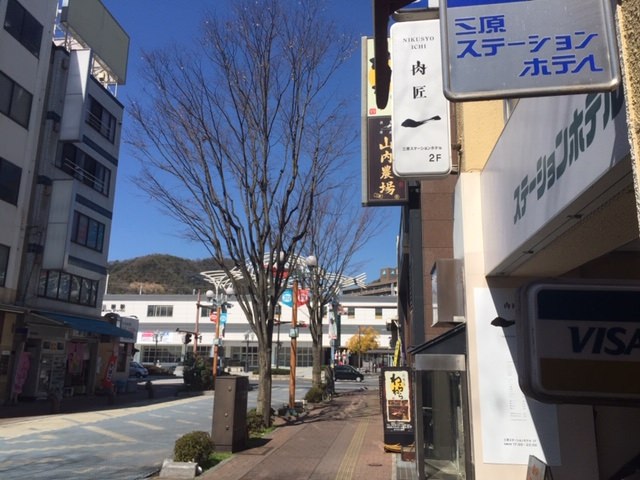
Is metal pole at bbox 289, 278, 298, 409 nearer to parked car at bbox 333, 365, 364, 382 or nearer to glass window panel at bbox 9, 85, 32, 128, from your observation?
glass window panel at bbox 9, 85, 32, 128

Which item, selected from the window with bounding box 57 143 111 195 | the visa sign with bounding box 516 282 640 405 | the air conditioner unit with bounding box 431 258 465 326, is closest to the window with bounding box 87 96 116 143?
the window with bounding box 57 143 111 195

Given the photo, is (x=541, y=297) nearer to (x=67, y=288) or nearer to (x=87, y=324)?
(x=87, y=324)

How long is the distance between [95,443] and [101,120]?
2117cm

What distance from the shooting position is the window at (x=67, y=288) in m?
24.3

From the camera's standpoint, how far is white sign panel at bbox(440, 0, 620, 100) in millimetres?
2330

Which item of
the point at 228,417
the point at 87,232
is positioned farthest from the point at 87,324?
the point at 228,417

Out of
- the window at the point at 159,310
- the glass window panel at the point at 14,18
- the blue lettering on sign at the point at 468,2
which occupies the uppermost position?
the glass window panel at the point at 14,18

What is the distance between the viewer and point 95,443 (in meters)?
12.6

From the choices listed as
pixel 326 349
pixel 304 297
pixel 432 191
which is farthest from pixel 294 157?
pixel 326 349

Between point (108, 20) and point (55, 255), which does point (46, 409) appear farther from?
point (108, 20)

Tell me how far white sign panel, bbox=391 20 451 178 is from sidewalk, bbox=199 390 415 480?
19.3 ft

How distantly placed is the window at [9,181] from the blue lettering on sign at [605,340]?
77.2 ft

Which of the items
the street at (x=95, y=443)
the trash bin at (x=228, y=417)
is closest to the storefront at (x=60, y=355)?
the street at (x=95, y=443)

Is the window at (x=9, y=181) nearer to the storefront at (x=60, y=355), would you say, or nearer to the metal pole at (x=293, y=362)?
the storefront at (x=60, y=355)
